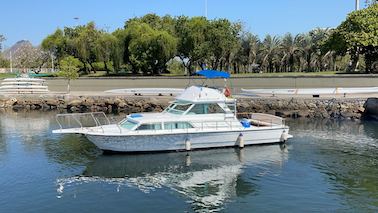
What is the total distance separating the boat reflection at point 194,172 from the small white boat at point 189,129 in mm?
536

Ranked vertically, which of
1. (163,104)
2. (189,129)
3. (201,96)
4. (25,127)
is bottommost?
(25,127)

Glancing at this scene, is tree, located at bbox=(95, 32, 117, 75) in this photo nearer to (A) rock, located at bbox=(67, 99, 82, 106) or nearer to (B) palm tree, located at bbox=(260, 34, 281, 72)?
(A) rock, located at bbox=(67, 99, 82, 106)

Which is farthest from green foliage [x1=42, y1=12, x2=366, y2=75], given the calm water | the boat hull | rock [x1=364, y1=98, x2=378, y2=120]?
the calm water

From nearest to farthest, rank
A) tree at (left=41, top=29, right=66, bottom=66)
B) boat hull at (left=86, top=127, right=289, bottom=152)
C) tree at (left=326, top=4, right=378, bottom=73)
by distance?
boat hull at (left=86, top=127, right=289, bottom=152) < tree at (left=326, top=4, right=378, bottom=73) < tree at (left=41, top=29, right=66, bottom=66)

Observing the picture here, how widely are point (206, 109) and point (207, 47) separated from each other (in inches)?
1592

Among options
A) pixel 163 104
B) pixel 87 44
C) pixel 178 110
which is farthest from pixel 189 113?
pixel 87 44

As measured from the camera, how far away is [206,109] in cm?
2772

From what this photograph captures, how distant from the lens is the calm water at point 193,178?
17875 mm

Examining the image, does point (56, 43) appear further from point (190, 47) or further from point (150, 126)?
point (150, 126)

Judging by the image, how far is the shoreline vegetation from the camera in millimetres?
60875

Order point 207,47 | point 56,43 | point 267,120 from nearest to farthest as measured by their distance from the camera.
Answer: point 267,120 < point 207,47 < point 56,43

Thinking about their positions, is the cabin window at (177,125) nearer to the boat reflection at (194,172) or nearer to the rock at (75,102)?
the boat reflection at (194,172)

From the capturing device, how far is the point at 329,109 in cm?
4362

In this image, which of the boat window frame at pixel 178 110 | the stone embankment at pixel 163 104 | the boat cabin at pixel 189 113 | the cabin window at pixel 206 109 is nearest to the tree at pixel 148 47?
the stone embankment at pixel 163 104
